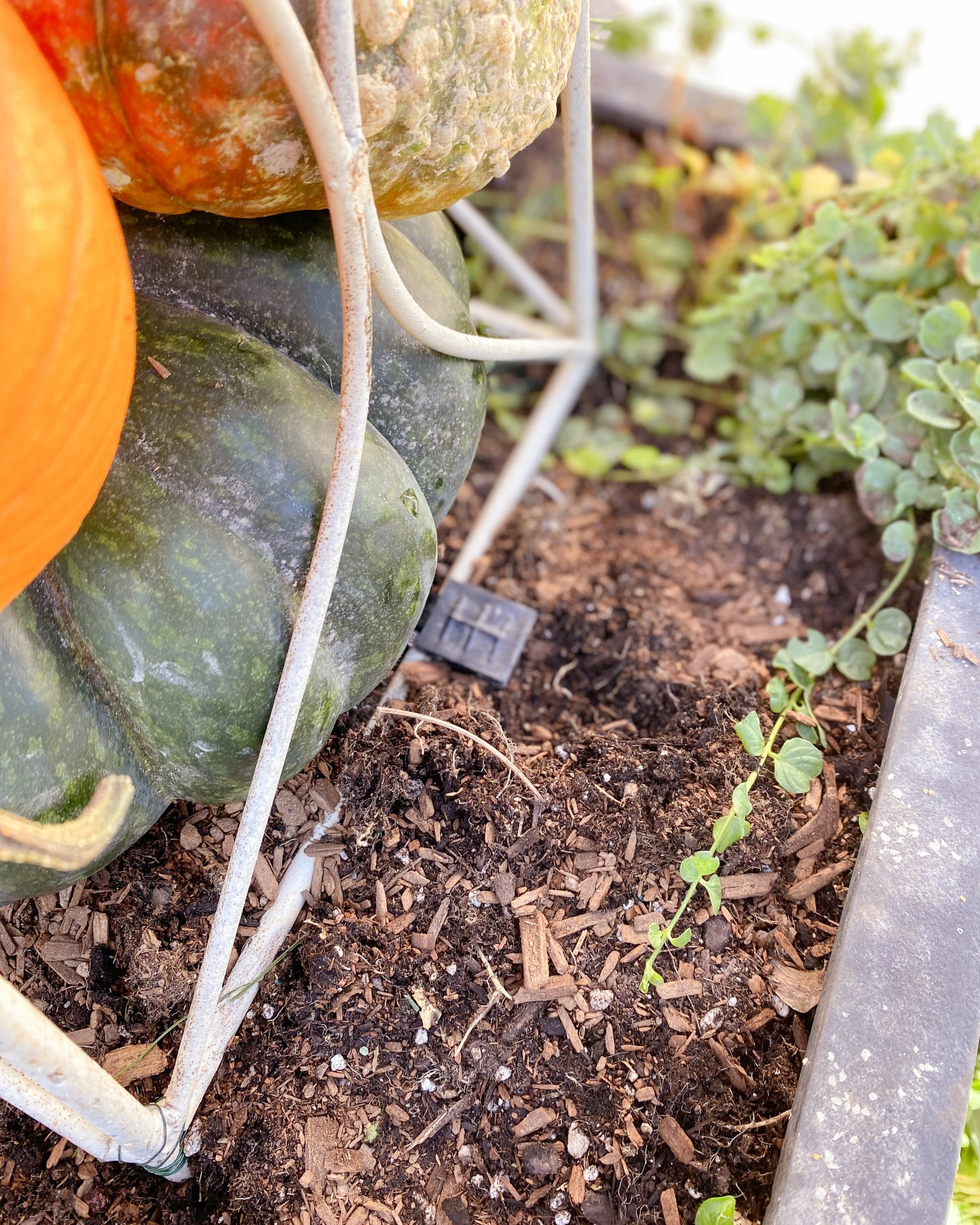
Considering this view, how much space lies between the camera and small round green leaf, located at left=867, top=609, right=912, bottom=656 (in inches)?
52.4

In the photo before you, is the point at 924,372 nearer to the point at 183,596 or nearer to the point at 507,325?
the point at 507,325

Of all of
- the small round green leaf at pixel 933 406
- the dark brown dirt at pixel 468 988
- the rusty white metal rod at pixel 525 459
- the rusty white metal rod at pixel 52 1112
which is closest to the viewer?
the rusty white metal rod at pixel 52 1112

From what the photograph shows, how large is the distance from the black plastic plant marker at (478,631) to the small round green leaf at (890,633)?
46 centimetres

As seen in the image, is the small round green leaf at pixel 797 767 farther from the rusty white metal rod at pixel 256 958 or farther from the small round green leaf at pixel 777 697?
the rusty white metal rod at pixel 256 958

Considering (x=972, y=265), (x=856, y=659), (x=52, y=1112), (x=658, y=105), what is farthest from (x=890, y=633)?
(x=658, y=105)

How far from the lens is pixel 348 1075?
3.43ft

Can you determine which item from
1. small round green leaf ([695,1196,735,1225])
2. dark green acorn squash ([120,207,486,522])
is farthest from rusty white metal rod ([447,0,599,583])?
small round green leaf ([695,1196,735,1225])

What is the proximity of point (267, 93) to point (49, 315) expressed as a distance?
25cm

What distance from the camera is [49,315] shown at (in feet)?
2.35

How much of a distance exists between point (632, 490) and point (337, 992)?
3.34 ft

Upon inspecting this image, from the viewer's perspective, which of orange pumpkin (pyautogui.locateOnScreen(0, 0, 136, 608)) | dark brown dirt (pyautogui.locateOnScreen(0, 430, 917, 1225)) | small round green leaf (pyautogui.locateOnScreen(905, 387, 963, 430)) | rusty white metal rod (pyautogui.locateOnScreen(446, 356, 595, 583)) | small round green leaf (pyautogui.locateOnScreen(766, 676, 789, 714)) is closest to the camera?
orange pumpkin (pyautogui.locateOnScreen(0, 0, 136, 608))

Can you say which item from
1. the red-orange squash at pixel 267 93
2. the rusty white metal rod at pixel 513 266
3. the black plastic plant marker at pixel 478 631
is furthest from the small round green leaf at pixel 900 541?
the red-orange squash at pixel 267 93

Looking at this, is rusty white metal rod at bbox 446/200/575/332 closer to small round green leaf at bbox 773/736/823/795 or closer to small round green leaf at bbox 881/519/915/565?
small round green leaf at bbox 881/519/915/565

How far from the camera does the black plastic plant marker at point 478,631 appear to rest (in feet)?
4.36
